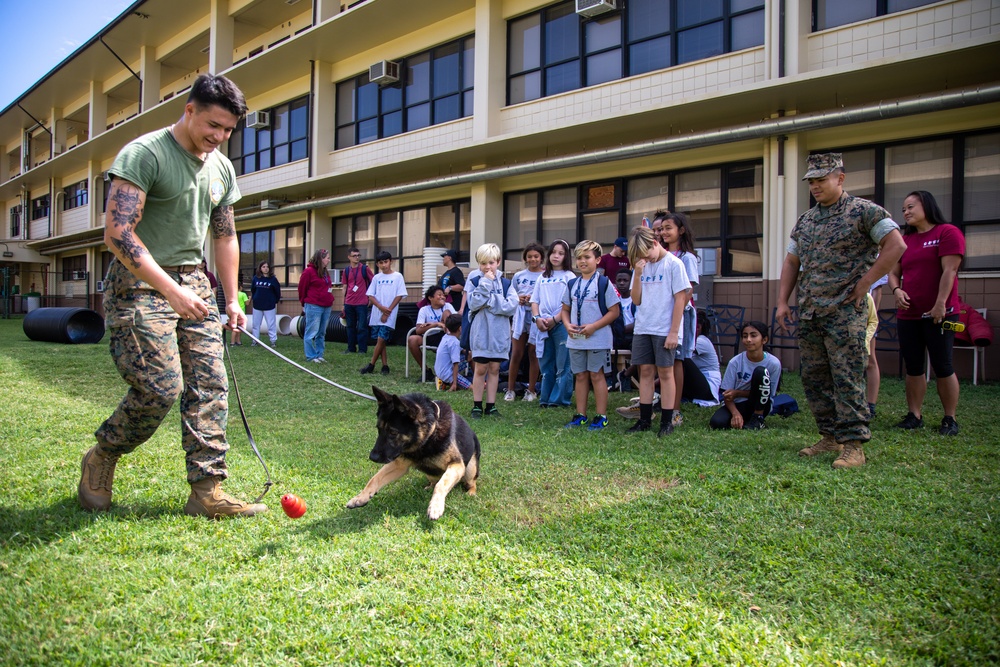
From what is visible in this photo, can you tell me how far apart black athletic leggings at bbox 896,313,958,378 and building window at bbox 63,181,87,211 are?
128ft

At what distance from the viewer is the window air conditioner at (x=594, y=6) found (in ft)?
41.9

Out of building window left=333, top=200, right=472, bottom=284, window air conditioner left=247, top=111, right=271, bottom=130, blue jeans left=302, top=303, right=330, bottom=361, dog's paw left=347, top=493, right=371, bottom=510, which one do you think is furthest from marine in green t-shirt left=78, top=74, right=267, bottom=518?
window air conditioner left=247, top=111, right=271, bottom=130

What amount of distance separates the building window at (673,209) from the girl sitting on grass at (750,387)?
597 centimetres

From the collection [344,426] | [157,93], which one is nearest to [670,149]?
[344,426]

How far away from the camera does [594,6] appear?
1280 centimetres

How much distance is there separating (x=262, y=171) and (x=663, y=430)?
20207 millimetres

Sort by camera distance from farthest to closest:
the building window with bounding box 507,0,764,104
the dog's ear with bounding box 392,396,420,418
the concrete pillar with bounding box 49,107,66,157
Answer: the concrete pillar with bounding box 49,107,66,157 < the building window with bounding box 507,0,764,104 < the dog's ear with bounding box 392,396,420,418

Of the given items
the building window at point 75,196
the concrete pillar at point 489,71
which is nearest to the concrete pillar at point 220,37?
the concrete pillar at point 489,71

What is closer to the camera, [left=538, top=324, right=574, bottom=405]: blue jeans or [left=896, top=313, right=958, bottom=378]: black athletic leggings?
[left=896, top=313, right=958, bottom=378]: black athletic leggings

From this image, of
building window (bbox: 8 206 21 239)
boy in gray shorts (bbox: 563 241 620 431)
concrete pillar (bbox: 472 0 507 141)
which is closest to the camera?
boy in gray shorts (bbox: 563 241 620 431)

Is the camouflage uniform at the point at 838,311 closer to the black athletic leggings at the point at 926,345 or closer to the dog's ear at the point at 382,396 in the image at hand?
the black athletic leggings at the point at 926,345

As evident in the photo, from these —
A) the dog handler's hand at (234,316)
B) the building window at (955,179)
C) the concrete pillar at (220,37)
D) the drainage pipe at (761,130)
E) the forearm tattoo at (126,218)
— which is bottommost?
the dog handler's hand at (234,316)

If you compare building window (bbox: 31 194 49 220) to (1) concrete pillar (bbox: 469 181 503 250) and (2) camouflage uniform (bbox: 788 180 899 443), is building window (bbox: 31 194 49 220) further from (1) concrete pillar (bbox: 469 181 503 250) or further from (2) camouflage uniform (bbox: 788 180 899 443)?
(2) camouflage uniform (bbox: 788 180 899 443)

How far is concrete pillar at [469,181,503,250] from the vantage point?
1525 cm
